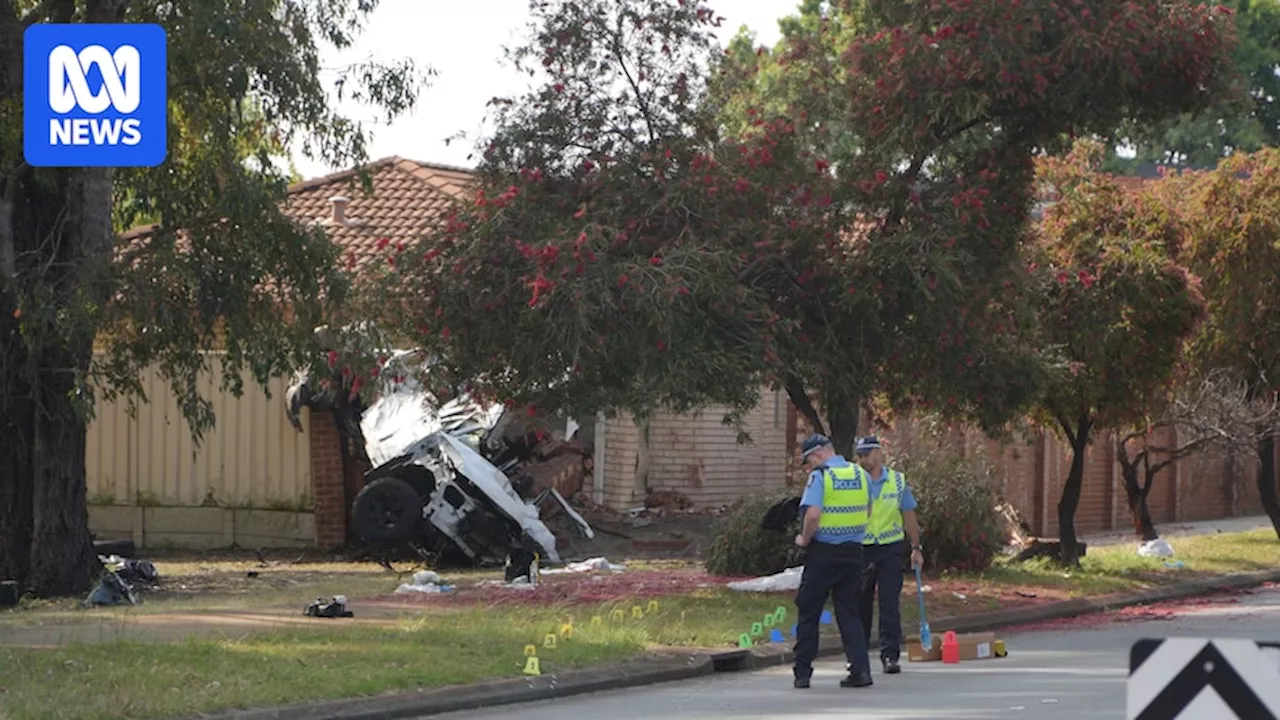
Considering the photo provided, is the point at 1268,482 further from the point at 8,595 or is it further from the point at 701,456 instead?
the point at 8,595

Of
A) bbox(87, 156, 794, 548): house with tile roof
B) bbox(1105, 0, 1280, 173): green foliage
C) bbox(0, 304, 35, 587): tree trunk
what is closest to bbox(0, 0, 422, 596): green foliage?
bbox(0, 304, 35, 587): tree trunk

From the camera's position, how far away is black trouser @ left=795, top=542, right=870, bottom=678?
1363cm

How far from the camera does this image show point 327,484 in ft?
83.3

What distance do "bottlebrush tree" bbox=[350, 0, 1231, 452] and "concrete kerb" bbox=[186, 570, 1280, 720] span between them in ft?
A: 7.35

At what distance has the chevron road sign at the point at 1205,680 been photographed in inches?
220

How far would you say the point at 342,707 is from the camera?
12.0m

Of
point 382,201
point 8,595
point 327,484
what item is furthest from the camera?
point 382,201

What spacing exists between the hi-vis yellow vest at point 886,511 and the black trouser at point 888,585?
0.07m

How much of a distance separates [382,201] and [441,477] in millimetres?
9460

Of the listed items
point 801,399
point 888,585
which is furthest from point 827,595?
point 801,399

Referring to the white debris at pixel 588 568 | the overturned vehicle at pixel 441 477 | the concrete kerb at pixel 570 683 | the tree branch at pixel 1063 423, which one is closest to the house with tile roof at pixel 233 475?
the overturned vehicle at pixel 441 477

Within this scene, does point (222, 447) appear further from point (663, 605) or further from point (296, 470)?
point (663, 605)

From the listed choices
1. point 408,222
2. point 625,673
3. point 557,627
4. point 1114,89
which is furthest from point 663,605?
point 408,222

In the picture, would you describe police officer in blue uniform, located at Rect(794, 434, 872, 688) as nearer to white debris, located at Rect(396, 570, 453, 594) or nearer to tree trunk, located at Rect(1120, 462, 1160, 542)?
white debris, located at Rect(396, 570, 453, 594)
